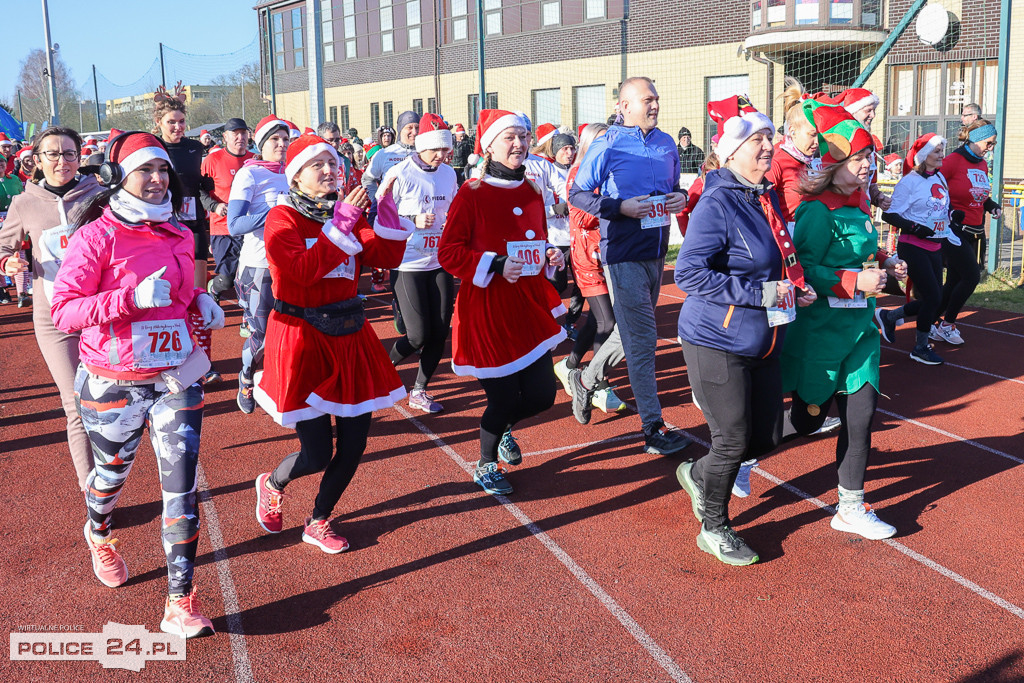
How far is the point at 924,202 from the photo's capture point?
26.3 ft

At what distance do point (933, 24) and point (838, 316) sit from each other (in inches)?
720

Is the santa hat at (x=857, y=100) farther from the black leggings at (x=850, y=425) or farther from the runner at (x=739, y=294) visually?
the black leggings at (x=850, y=425)

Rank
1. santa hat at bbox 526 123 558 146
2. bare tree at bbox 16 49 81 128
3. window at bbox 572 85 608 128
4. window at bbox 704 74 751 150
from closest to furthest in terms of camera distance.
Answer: santa hat at bbox 526 123 558 146 → window at bbox 704 74 751 150 → window at bbox 572 85 608 128 → bare tree at bbox 16 49 81 128

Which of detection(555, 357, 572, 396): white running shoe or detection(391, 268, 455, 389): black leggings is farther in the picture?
detection(555, 357, 572, 396): white running shoe

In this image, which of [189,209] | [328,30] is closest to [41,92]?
[328,30]

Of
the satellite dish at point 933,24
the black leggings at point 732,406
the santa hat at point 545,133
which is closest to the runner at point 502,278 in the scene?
the black leggings at point 732,406

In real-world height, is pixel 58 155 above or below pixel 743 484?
above

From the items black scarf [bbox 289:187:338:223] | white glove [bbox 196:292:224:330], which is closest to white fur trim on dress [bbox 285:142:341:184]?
black scarf [bbox 289:187:338:223]

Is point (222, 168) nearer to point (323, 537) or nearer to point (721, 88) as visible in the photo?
point (323, 537)

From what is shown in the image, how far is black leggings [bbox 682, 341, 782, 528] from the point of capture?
4062mm

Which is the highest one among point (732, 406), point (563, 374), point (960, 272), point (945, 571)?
point (960, 272)

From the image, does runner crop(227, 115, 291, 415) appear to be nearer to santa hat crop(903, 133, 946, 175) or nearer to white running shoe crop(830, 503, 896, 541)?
white running shoe crop(830, 503, 896, 541)

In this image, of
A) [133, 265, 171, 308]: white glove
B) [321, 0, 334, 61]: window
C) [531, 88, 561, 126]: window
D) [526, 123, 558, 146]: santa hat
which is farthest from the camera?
[321, 0, 334, 61]: window

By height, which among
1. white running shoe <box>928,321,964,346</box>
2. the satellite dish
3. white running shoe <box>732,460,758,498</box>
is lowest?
white running shoe <box>732,460,758,498</box>
